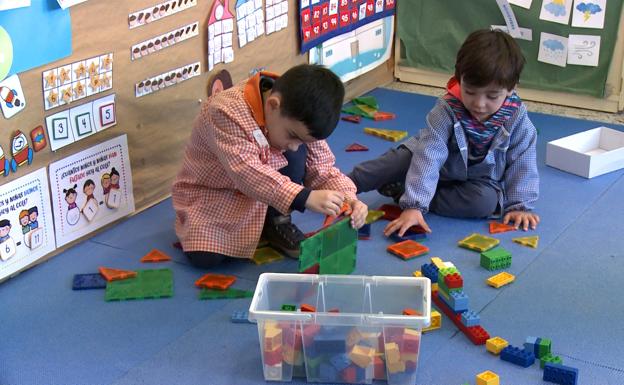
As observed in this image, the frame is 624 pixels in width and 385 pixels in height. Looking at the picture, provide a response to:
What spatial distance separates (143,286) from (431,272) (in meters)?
0.67

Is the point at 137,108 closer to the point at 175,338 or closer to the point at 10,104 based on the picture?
the point at 10,104

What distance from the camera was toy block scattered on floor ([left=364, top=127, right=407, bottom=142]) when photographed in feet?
8.98

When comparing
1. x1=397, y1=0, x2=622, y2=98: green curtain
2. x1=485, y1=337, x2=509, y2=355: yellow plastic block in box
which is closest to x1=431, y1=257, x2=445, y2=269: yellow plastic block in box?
x1=485, y1=337, x2=509, y2=355: yellow plastic block in box

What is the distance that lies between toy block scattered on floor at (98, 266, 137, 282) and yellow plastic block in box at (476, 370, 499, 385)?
33.9 inches

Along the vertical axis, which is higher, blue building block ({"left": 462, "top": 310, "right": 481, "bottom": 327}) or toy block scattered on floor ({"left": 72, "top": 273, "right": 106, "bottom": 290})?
blue building block ({"left": 462, "top": 310, "right": 481, "bottom": 327})

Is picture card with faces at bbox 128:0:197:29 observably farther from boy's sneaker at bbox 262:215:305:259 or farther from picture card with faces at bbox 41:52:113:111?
boy's sneaker at bbox 262:215:305:259

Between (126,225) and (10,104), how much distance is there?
1.68 feet

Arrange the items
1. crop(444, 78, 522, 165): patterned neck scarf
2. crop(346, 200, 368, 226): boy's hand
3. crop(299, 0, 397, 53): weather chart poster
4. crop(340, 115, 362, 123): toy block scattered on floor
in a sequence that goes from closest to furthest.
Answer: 1. crop(346, 200, 368, 226): boy's hand
2. crop(444, 78, 522, 165): patterned neck scarf
3. crop(299, 0, 397, 53): weather chart poster
4. crop(340, 115, 362, 123): toy block scattered on floor

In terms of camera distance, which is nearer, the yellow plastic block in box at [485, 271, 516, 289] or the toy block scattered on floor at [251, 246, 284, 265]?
the yellow plastic block in box at [485, 271, 516, 289]

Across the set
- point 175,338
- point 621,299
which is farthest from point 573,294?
point 175,338

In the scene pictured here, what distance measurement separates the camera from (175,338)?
66.2 inches

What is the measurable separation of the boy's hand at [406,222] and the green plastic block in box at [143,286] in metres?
A: 0.58

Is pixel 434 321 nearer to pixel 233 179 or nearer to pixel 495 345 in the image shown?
pixel 495 345

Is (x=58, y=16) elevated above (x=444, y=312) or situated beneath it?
elevated above
